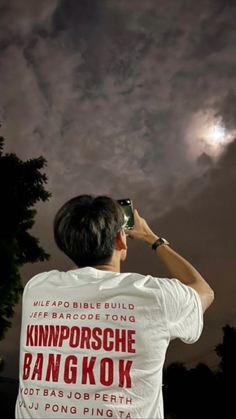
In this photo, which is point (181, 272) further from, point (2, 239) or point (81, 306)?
point (2, 239)

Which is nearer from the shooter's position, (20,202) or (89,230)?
(89,230)

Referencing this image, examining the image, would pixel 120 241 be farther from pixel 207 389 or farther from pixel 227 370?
pixel 207 389

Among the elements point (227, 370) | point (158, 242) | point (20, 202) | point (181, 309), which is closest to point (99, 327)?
point (181, 309)

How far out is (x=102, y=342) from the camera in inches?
67.1

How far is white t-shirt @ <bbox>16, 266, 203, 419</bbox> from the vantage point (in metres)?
1.64

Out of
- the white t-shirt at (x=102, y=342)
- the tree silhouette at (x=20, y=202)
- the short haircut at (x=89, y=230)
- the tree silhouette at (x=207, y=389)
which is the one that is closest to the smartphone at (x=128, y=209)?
the short haircut at (x=89, y=230)

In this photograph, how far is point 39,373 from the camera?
68.5 inches

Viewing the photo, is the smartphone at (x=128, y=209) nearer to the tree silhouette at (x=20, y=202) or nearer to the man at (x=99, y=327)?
the man at (x=99, y=327)

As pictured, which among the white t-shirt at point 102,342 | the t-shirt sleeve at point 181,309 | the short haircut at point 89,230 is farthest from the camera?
the short haircut at point 89,230

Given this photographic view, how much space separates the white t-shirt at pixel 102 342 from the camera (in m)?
1.64

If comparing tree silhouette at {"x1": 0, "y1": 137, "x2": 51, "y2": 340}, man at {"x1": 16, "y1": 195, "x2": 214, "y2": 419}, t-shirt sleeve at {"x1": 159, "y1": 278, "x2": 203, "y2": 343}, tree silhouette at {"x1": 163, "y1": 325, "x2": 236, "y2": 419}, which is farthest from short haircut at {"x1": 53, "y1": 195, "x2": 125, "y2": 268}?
tree silhouette at {"x1": 163, "y1": 325, "x2": 236, "y2": 419}

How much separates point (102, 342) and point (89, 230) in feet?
1.70

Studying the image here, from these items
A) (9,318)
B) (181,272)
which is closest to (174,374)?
(9,318)

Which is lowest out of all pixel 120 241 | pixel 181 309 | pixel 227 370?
pixel 181 309
